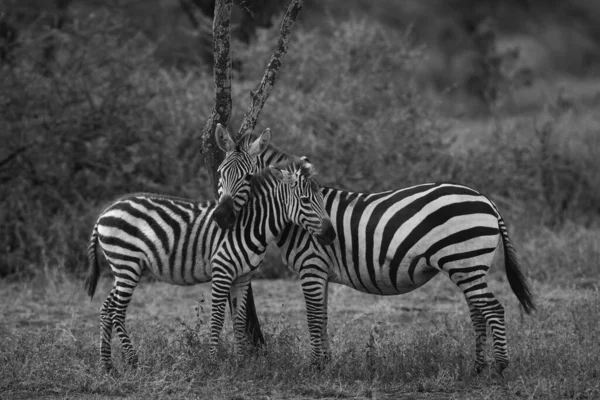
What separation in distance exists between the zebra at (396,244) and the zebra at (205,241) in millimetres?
188

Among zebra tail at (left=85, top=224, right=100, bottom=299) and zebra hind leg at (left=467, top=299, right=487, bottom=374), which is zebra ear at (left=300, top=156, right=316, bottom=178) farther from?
zebra tail at (left=85, top=224, right=100, bottom=299)

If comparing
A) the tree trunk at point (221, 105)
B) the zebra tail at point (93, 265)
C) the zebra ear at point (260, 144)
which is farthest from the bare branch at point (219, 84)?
the zebra tail at point (93, 265)

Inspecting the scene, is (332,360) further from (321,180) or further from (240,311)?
(321,180)

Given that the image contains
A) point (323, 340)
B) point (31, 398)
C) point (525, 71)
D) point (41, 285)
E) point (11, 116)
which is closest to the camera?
point (31, 398)

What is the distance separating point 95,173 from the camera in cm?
1209

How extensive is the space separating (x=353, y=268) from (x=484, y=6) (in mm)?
27543

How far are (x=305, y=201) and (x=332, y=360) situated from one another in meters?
1.22

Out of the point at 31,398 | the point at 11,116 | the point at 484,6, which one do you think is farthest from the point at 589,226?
the point at 484,6

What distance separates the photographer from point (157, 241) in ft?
23.0

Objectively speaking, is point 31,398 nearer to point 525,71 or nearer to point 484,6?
point 525,71

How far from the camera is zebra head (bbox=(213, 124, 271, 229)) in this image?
6.74 meters

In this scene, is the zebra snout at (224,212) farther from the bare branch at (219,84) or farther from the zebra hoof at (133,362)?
the zebra hoof at (133,362)

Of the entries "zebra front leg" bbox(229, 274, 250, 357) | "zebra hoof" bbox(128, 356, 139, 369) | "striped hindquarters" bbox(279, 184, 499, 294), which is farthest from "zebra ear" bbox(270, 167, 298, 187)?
"zebra hoof" bbox(128, 356, 139, 369)

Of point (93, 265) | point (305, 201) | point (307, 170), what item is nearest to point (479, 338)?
point (305, 201)
